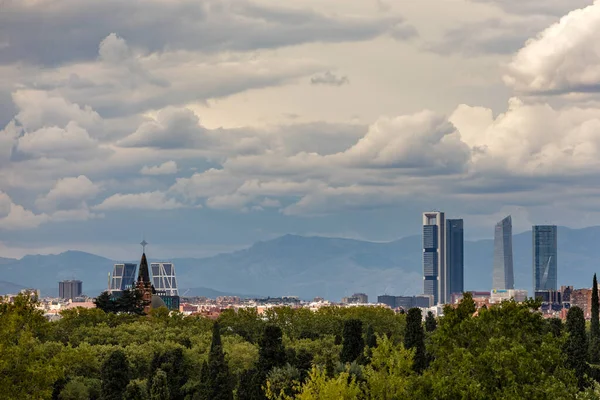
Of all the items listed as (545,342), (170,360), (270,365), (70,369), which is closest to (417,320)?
(270,365)

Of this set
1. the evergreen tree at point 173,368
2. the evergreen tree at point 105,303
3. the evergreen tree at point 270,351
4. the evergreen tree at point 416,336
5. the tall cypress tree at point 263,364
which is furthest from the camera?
the evergreen tree at point 105,303

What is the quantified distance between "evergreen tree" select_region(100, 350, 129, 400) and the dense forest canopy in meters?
0.10

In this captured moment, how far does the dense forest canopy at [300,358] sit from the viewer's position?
65000 mm

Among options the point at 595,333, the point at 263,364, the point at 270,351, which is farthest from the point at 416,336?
the point at 595,333

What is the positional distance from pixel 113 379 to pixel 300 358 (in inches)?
720

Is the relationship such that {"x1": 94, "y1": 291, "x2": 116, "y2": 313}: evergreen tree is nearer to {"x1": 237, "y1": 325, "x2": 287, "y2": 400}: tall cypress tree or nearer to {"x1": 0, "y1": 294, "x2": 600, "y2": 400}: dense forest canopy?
{"x1": 0, "y1": 294, "x2": 600, "y2": 400}: dense forest canopy

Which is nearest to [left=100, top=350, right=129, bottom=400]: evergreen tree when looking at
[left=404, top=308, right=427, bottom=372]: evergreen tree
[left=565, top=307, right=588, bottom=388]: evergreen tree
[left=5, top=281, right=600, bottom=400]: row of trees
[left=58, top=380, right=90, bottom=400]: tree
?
[left=5, top=281, right=600, bottom=400]: row of trees

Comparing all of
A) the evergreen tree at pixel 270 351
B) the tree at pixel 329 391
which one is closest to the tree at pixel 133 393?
the evergreen tree at pixel 270 351

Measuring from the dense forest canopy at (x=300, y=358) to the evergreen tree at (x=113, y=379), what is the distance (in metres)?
0.10

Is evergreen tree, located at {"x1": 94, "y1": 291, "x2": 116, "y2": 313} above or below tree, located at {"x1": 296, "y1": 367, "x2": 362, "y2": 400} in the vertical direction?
above

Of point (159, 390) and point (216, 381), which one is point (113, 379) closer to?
point (216, 381)

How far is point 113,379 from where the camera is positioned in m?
101

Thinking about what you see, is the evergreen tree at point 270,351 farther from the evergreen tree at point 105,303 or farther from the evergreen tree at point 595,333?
the evergreen tree at point 105,303

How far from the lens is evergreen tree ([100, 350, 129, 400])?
10025 centimetres
